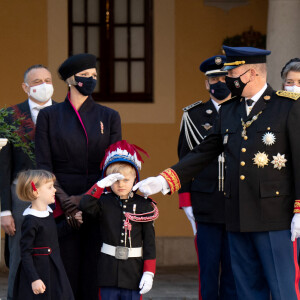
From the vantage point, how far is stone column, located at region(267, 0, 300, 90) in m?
8.89

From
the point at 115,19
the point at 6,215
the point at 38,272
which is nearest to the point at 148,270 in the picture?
the point at 38,272

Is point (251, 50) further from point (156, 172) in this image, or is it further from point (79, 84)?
point (156, 172)

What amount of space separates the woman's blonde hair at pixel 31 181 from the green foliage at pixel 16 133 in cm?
19

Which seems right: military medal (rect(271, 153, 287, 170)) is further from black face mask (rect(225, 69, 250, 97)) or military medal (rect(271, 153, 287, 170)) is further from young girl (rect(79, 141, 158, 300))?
young girl (rect(79, 141, 158, 300))

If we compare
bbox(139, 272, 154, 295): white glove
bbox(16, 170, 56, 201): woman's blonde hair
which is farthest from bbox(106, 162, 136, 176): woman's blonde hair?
bbox(139, 272, 154, 295): white glove

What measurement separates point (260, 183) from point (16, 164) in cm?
211

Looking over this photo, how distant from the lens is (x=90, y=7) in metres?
10.3

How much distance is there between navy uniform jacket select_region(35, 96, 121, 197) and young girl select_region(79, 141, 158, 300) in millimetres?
171

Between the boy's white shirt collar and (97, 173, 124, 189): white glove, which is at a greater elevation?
(97, 173, 124, 189): white glove

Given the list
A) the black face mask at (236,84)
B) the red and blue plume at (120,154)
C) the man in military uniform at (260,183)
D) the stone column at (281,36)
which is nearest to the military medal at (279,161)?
the man in military uniform at (260,183)

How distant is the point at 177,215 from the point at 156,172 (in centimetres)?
51

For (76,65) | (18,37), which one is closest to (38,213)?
(76,65)

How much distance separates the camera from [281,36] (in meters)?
8.99

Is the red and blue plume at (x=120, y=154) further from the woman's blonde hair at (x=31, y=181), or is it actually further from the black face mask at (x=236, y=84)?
the black face mask at (x=236, y=84)
